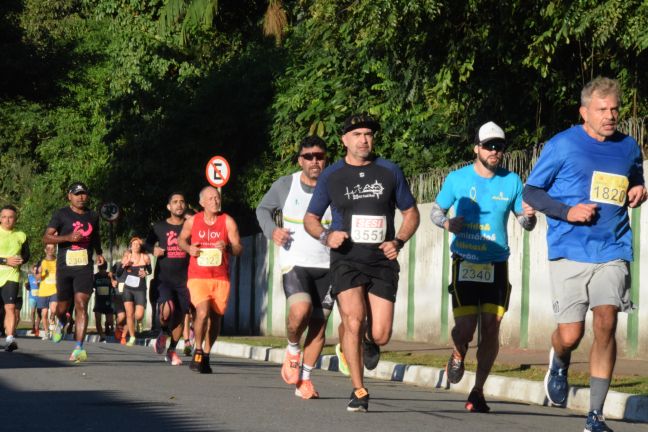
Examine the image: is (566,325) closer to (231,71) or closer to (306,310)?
(306,310)

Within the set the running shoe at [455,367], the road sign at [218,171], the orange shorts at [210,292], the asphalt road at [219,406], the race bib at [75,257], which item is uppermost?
the road sign at [218,171]

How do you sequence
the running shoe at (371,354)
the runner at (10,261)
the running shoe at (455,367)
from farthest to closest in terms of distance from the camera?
1. the runner at (10,261)
2. the running shoe at (371,354)
3. the running shoe at (455,367)

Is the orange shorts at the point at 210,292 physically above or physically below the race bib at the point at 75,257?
below

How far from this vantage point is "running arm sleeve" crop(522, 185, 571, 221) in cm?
838

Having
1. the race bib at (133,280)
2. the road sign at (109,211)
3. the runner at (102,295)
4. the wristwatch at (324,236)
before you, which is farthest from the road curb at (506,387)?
the road sign at (109,211)

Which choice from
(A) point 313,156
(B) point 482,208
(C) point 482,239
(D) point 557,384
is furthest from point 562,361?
(A) point 313,156

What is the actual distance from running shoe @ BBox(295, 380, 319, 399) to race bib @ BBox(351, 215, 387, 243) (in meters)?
1.61

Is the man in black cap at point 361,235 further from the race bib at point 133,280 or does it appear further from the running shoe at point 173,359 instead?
the race bib at point 133,280

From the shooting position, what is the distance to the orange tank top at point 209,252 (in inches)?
565

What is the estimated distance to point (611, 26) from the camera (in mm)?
15500

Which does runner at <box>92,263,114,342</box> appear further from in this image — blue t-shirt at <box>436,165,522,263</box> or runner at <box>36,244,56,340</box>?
blue t-shirt at <box>436,165,522,263</box>

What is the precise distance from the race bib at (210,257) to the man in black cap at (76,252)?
1.73 metres

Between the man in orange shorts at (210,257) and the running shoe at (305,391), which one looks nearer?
the running shoe at (305,391)

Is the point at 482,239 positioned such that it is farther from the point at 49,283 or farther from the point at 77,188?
the point at 49,283
